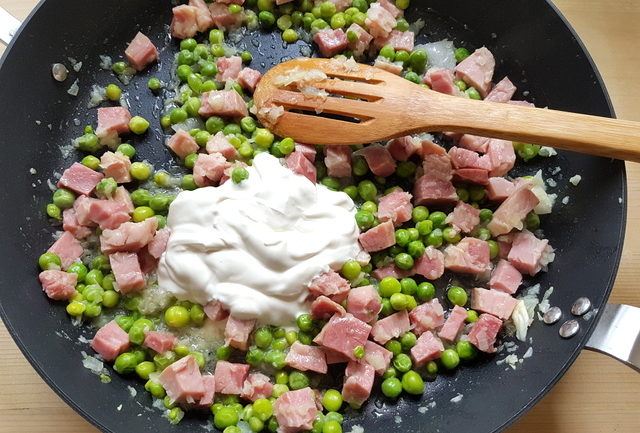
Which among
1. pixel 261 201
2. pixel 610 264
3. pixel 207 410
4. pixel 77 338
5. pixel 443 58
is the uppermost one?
pixel 443 58

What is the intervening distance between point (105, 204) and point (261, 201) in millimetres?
804

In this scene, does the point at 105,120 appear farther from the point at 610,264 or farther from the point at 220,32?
the point at 610,264

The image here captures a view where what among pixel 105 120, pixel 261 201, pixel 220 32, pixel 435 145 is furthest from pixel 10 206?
pixel 435 145

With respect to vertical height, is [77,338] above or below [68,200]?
below

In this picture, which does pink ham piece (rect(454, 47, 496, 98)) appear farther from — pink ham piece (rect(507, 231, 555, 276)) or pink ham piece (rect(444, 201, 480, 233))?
pink ham piece (rect(507, 231, 555, 276))

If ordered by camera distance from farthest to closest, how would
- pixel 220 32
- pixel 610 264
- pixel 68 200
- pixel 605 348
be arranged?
pixel 220 32 → pixel 68 200 → pixel 610 264 → pixel 605 348

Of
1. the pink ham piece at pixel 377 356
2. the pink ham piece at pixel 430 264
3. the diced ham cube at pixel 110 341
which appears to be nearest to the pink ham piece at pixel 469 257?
the pink ham piece at pixel 430 264

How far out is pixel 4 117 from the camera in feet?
10.2

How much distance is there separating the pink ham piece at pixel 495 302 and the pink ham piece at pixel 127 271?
1674 mm

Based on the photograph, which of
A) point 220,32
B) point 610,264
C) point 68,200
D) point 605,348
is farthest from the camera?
point 220,32

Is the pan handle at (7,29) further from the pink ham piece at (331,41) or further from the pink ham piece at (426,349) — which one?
the pink ham piece at (426,349)

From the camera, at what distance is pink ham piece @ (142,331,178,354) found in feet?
9.75

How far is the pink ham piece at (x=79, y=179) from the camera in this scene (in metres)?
3.24

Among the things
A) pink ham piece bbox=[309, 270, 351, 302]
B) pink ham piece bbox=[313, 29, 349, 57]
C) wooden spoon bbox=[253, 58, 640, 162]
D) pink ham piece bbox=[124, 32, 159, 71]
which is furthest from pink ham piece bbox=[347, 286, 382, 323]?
pink ham piece bbox=[124, 32, 159, 71]
